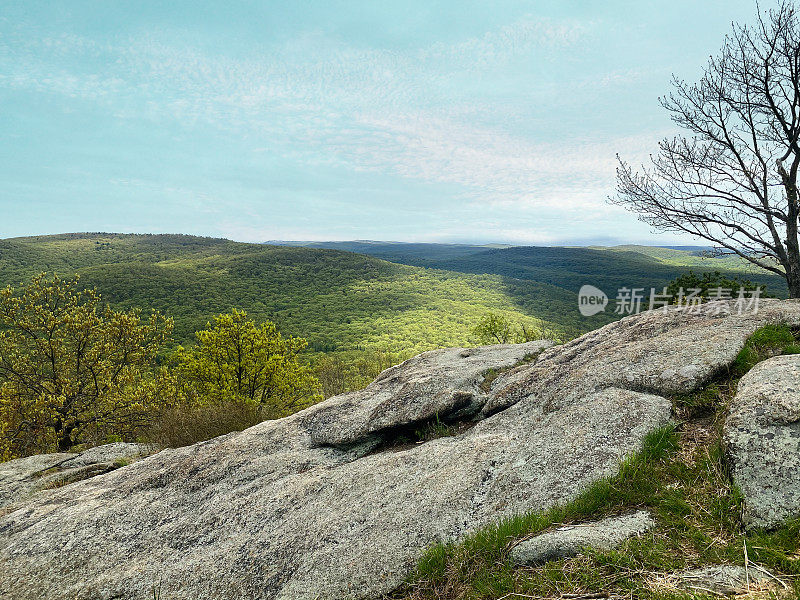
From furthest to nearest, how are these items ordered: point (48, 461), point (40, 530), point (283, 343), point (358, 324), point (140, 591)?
point (358, 324) → point (283, 343) → point (48, 461) → point (40, 530) → point (140, 591)

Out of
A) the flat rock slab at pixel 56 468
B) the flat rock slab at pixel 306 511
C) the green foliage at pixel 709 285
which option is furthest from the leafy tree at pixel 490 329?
the flat rock slab at pixel 306 511

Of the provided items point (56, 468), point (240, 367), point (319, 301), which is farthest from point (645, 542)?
point (319, 301)

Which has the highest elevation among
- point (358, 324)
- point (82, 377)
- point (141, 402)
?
point (82, 377)

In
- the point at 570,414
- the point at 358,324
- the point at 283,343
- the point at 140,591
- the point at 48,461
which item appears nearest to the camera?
the point at 140,591

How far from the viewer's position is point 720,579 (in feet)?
9.75

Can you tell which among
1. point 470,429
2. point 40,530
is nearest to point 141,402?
point 40,530

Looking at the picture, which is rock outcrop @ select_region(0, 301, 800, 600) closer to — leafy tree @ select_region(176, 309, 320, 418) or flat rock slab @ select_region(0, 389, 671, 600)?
→ flat rock slab @ select_region(0, 389, 671, 600)

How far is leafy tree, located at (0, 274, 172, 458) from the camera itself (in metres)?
19.5

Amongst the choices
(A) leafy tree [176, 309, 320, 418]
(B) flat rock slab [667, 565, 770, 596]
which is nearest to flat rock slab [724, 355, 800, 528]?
(B) flat rock slab [667, 565, 770, 596]

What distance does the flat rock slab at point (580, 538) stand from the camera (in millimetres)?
3613

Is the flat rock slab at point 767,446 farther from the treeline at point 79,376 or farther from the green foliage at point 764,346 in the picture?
the treeline at point 79,376

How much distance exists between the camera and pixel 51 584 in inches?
239

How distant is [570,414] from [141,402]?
24.0m

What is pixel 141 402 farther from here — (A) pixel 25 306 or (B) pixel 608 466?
(B) pixel 608 466
